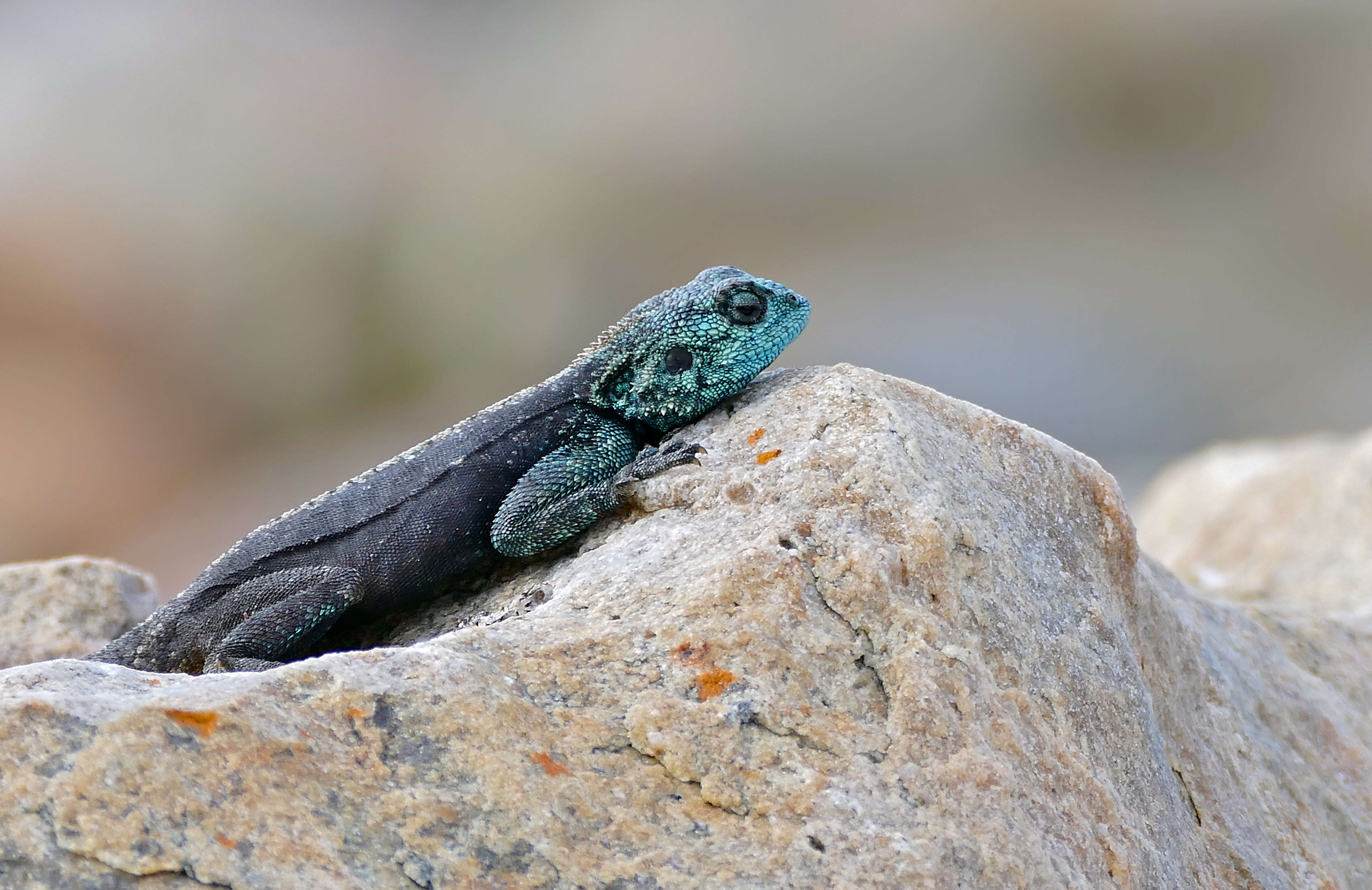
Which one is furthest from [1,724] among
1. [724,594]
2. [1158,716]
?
[1158,716]

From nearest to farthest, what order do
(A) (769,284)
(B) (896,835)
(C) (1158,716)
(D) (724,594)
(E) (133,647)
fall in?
(B) (896,835), (D) (724,594), (C) (1158,716), (E) (133,647), (A) (769,284)

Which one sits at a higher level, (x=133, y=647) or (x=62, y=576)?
(x=62, y=576)

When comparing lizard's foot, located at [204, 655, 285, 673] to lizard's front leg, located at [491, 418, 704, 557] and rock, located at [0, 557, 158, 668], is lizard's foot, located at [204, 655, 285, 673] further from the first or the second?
rock, located at [0, 557, 158, 668]

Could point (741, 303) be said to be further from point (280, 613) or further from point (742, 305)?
point (280, 613)

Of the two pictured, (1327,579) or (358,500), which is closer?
(358,500)

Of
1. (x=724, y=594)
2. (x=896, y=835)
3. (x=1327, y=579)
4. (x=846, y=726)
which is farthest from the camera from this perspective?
(x=1327, y=579)

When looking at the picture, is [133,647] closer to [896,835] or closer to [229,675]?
[229,675]

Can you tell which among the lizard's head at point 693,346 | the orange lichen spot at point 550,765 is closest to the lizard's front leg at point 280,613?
the lizard's head at point 693,346
